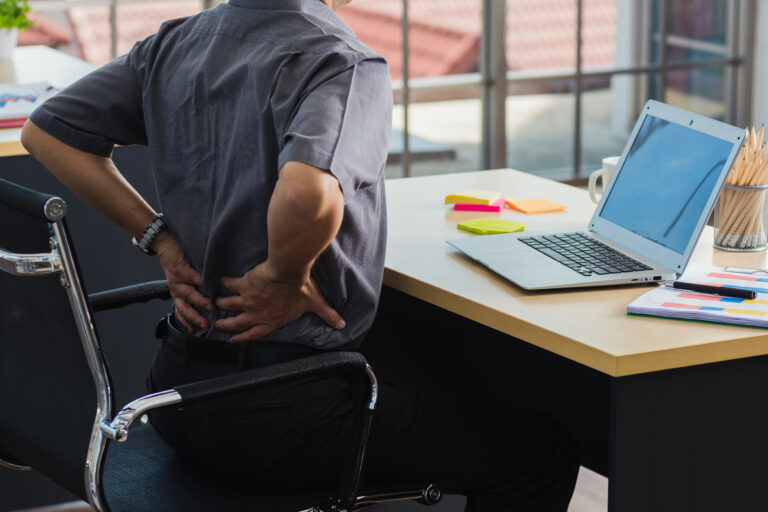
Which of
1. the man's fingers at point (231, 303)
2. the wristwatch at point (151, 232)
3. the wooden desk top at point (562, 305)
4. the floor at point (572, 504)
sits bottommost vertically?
the floor at point (572, 504)

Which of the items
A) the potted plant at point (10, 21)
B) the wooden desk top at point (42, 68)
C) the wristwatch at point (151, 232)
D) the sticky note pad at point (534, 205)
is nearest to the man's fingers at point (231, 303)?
the wristwatch at point (151, 232)

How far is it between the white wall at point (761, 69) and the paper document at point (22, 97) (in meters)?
3.81

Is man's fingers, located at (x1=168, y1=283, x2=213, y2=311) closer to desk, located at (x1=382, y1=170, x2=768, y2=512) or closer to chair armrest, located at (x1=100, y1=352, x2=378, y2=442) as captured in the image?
chair armrest, located at (x1=100, y1=352, x2=378, y2=442)

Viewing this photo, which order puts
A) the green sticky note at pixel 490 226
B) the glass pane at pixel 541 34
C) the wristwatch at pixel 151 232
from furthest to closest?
the glass pane at pixel 541 34
the green sticky note at pixel 490 226
the wristwatch at pixel 151 232

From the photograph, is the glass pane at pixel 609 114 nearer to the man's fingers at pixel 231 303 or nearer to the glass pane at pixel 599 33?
the glass pane at pixel 599 33

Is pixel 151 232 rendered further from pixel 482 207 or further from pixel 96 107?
pixel 482 207

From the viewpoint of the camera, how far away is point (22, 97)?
2.72 meters

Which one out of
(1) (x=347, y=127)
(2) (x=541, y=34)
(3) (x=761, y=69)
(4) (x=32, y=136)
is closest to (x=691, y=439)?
(1) (x=347, y=127)

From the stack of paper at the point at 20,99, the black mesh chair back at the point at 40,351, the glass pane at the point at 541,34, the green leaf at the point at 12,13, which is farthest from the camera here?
the glass pane at the point at 541,34

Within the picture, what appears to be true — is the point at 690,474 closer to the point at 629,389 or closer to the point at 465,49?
the point at 629,389

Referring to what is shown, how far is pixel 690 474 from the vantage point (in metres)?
1.55

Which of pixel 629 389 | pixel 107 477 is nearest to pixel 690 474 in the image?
pixel 629 389

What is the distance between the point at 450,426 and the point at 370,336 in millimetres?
790

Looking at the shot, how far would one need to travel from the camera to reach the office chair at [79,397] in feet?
4.66
